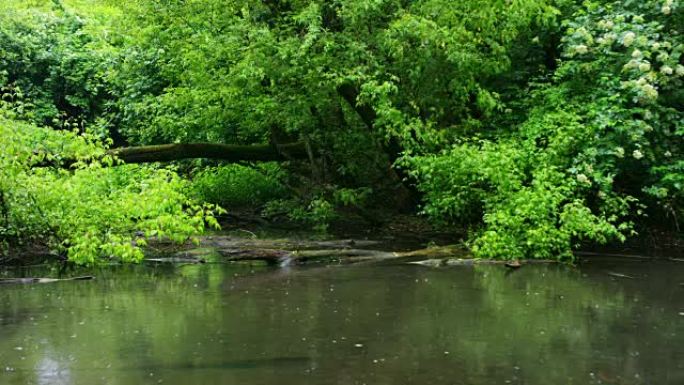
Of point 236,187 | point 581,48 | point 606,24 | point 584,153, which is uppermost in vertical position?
point 606,24

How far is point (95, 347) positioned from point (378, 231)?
9.26 meters

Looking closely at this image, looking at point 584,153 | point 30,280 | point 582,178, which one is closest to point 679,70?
point 584,153

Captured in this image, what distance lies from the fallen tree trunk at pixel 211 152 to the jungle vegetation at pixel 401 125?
0.04 m

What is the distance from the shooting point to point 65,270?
41.9 ft

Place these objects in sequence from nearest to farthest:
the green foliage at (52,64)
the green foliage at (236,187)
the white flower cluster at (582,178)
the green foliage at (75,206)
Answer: the green foliage at (75,206) → the white flower cluster at (582,178) → the green foliage at (236,187) → the green foliage at (52,64)

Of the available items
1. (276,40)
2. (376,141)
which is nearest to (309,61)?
(276,40)

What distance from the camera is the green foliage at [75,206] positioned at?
1100 centimetres

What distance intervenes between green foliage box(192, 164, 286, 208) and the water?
7.27 metres

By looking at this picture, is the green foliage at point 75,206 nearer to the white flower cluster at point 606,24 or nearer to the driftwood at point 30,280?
the driftwood at point 30,280

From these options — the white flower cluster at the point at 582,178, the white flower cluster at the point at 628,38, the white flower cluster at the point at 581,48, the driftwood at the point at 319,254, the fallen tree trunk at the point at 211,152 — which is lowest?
the driftwood at the point at 319,254

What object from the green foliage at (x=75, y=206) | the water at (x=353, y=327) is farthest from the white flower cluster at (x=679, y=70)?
the green foliage at (x=75, y=206)

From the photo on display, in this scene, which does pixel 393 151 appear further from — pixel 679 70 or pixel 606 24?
pixel 679 70

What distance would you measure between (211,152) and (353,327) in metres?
9.17

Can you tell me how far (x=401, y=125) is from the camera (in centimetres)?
1422
